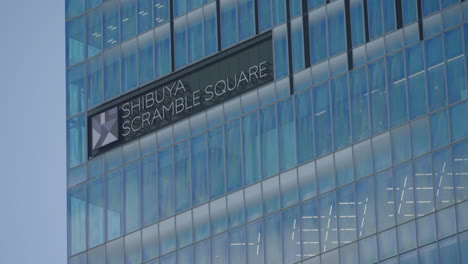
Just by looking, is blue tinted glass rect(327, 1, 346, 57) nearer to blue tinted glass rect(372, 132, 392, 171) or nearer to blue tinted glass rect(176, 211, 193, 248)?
blue tinted glass rect(372, 132, 392, 171)

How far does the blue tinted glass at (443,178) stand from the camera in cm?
9231

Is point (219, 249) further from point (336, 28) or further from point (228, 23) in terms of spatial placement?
point (336, 28)

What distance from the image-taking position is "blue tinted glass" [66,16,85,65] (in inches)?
4555

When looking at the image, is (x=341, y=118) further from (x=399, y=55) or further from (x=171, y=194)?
(x=171, y=194)

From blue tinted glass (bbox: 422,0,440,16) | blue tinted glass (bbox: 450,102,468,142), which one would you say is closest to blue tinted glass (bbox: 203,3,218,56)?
blue tinted glass (bbox: 422,0,440,16)

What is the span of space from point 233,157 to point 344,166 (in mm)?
8663

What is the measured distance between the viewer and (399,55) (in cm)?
9638

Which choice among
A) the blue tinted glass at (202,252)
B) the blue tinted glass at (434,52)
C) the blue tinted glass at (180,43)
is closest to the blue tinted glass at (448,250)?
the blue tinted glass at (434,52)

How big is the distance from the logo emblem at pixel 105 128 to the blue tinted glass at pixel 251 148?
1072 centimetres

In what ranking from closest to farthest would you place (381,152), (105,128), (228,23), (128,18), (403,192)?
(403,192) → (381,152) → (228,23) → (105,128) → (128,18)

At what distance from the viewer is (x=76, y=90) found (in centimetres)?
11506

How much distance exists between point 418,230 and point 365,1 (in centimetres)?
1323

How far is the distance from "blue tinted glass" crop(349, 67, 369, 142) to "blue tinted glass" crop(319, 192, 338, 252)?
3.41 meters

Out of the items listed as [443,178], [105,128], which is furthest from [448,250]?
[105,128]
